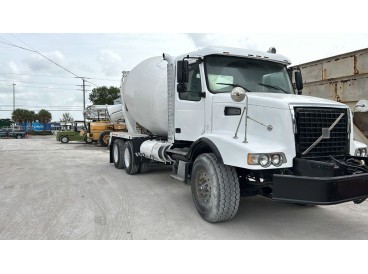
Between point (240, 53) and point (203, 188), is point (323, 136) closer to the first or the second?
point (203, 188)

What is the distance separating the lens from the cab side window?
5.68 m

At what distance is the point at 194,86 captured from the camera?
19.1 ft

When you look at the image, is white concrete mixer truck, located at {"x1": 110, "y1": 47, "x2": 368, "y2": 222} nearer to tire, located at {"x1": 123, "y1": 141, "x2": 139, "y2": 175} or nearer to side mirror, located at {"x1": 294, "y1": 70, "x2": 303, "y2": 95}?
side mirror, located at {"x1": 294, "y1": 70, "x2": 303, "y2": 95}

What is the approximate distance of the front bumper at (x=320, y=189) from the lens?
3.68m

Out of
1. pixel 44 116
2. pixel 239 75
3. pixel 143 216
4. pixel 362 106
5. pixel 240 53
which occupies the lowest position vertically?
pixel 143 216

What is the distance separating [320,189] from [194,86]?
9.90 ft

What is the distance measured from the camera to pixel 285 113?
14.0ft

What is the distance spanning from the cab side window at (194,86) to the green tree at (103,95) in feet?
139

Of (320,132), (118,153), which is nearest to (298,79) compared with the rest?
(320,132)

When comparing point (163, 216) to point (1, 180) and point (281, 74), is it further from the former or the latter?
point (1, 180)

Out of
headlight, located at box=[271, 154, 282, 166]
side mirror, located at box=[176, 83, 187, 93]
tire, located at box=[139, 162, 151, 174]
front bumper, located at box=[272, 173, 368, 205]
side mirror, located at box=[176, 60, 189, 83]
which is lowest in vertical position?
tire, located at box=[139, 162, 151, 174]

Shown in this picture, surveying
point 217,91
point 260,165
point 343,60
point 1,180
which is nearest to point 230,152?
point 260,165

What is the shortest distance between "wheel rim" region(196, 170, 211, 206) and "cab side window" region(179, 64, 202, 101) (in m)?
1.47

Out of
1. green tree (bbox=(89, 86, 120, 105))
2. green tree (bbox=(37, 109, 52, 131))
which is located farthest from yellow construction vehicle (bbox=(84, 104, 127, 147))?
green tree (bbox=(37, 109, 52, 131))
